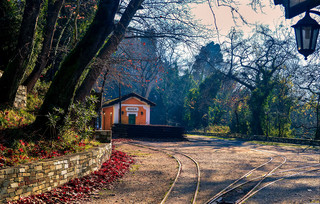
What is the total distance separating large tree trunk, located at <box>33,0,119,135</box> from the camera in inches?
329

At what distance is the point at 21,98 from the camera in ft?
34.2

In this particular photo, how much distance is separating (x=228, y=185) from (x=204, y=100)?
3348 centimetres

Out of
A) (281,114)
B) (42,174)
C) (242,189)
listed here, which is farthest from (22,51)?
(281,114)

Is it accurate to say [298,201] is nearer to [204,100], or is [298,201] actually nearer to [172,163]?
[172,163]

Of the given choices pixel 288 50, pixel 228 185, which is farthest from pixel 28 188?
pixel 288 50

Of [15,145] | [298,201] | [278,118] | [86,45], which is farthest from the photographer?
[278,118]

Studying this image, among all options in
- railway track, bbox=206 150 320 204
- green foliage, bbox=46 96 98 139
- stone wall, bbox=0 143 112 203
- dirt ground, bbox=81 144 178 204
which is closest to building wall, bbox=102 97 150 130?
dirt ground, bbox=81 144 178 204

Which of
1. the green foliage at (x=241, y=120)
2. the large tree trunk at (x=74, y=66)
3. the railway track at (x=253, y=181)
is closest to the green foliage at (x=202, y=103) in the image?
the green foliage at (x=241, y=120)

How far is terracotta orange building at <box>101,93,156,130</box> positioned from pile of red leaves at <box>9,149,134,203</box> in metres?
24.2

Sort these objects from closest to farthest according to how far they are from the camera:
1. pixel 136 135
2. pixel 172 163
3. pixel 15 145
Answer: pixel 15 145 → pixel 172 163 → pixel 136 135

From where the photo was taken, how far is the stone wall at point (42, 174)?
17.6 feet

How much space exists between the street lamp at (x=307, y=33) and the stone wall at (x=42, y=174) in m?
5.87

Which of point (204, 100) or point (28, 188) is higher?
point (204, 100)

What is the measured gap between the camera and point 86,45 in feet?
28.0
